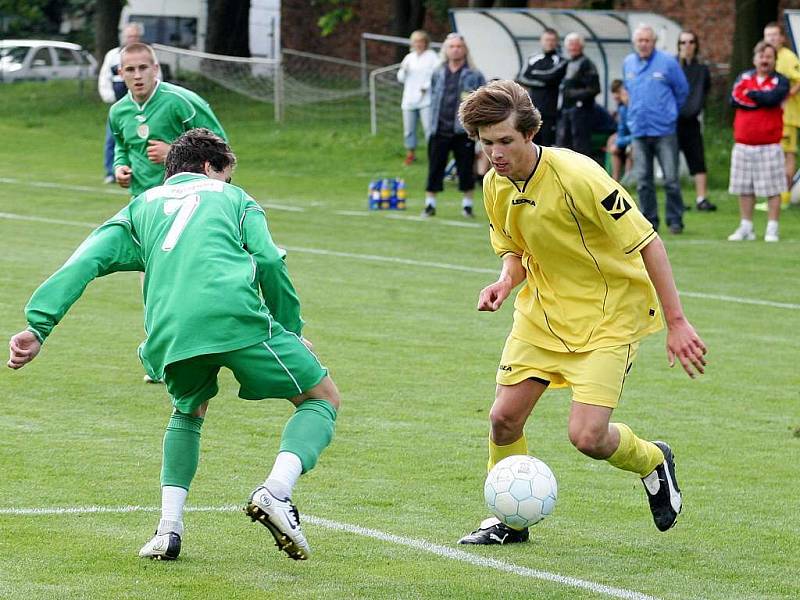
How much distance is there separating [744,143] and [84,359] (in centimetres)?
889

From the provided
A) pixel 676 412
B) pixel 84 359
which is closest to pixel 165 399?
pixel 84 359

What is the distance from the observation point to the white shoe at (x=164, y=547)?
5320 millimetres

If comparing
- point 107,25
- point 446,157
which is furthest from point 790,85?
point 107,25

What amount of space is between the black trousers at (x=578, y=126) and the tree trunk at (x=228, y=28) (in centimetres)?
1892

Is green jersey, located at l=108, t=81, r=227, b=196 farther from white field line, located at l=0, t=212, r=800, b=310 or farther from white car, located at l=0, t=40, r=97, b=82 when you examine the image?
white car, located at l=0, t=40, r=97, b=82

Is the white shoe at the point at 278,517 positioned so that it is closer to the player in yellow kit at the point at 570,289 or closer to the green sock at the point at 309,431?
the green sock at the point at 309,431

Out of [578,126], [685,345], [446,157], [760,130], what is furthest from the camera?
[578,126]

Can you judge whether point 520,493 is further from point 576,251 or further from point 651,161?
point 651,161

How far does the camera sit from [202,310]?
498 centimetres

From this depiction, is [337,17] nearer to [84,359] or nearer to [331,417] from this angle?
[84,359]

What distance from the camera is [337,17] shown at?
38.1 m

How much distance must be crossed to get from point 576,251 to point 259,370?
51.9 inches

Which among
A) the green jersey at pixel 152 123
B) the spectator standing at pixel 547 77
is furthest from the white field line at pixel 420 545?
the spectator standing at pixel 547 77

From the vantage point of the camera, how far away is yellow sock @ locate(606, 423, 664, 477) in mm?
5750
